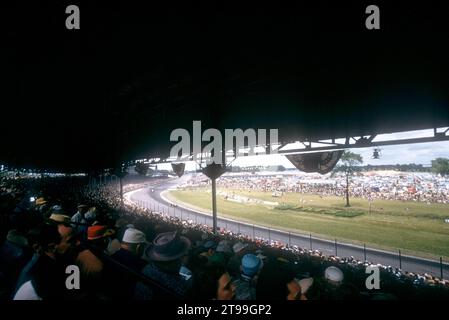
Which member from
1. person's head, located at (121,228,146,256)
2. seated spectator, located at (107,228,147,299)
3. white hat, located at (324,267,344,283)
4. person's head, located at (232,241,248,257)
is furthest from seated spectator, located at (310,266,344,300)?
person's head, located at (121,228,146,256)

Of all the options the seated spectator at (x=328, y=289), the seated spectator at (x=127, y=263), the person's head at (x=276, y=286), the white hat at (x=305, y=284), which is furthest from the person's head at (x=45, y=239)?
the seated spectator at (x=328, y=289)

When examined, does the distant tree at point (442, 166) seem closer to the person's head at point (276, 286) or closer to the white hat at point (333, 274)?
the white hat at point (333, 274)

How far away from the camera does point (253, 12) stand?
221cm

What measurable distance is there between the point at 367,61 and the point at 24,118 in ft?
21.0

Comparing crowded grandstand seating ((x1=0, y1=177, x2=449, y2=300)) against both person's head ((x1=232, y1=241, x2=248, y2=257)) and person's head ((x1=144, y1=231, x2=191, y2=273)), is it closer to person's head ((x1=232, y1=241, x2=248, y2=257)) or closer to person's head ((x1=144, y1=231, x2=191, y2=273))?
person's head ((x1=144, y1=231, x2=191, y2=273))

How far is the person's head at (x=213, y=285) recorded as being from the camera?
2611 millimetres

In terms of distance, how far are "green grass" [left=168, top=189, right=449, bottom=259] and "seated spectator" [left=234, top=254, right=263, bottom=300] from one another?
59.3 feet

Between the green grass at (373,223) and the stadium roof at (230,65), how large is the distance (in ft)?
56.7

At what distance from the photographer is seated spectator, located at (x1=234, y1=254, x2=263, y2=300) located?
320 centimetres

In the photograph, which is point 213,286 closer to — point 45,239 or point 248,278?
point 248,278

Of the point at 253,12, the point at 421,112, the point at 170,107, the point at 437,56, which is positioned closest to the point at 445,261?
the point at 421,112

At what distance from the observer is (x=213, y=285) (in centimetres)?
265

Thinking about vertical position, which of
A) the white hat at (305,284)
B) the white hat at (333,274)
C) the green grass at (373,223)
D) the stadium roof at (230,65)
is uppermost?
the stadium roof at (230,65)
